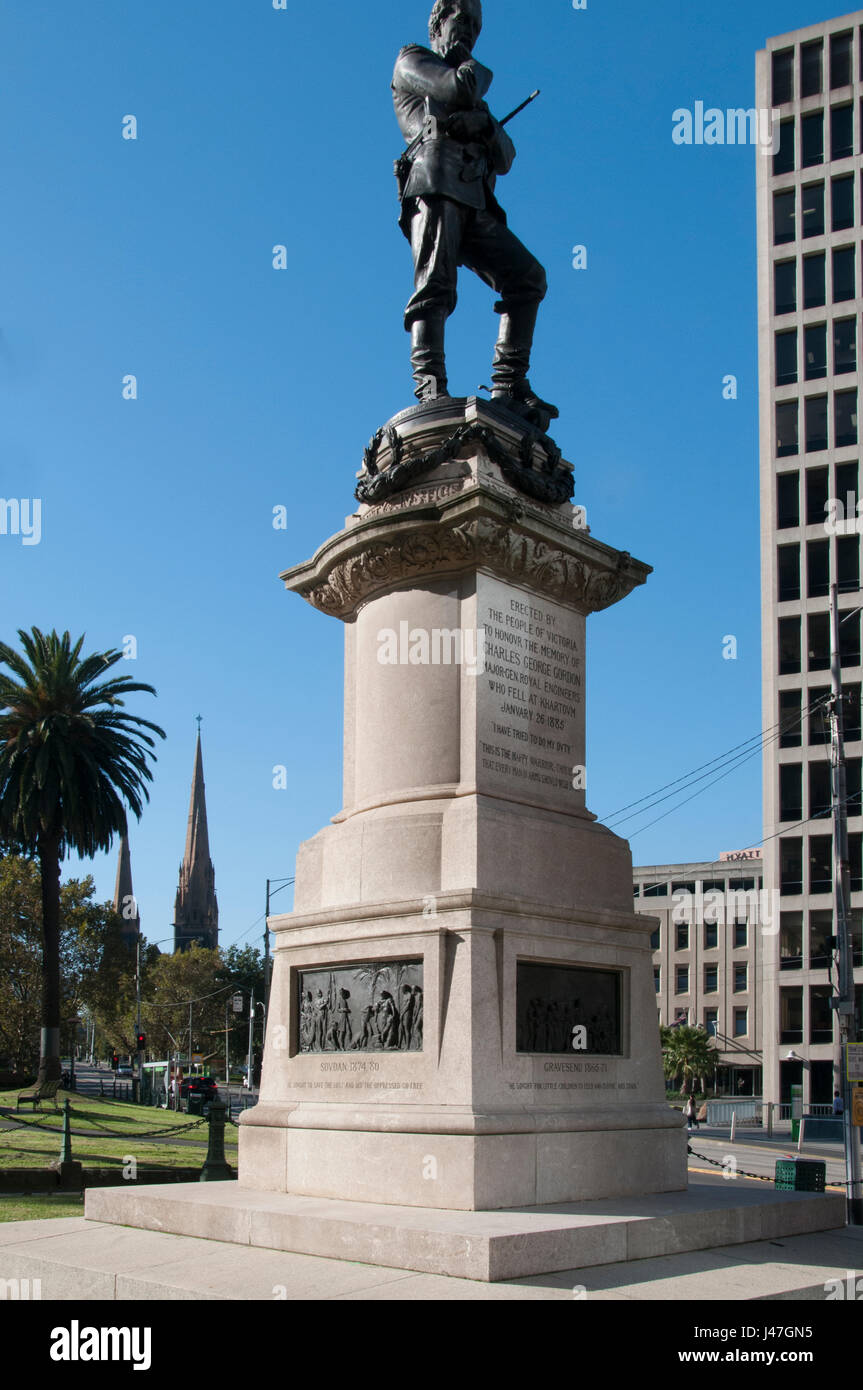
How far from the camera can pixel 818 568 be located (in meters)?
69.9

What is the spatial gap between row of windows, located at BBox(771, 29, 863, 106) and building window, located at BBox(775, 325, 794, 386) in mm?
13641

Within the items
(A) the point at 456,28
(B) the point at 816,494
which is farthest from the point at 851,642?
(A) the point at 456,28

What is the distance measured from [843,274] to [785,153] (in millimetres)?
8319

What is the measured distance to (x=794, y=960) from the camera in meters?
68.4

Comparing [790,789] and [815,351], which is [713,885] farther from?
[815,351]

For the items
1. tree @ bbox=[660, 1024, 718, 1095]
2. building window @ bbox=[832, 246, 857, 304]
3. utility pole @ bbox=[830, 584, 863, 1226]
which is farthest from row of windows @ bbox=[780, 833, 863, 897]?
utility pole @ bbox=[830, 584, 863, 1226]

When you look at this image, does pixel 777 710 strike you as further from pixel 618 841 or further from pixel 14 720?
pixel 618 841

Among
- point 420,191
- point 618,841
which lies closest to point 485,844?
point 618,841

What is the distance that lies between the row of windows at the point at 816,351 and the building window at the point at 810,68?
13772 millimetres

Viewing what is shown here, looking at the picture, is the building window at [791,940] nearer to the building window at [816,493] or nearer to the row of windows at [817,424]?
the building window at [816,493]

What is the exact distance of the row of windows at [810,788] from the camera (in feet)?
221

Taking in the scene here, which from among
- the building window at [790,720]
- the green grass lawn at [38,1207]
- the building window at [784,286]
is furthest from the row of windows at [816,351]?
the green grass lawn at [38,1207]

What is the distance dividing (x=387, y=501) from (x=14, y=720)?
35454 millimetres

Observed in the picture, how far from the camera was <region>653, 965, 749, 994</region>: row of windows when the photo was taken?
3745 inches
